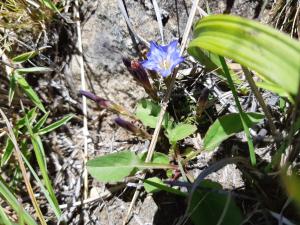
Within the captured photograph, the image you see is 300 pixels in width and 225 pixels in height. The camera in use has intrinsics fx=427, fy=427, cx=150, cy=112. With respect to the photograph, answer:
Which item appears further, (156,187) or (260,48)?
(156,187)

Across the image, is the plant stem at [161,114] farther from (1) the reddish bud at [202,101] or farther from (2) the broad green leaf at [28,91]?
(2) the broad green leaf at [28,91]

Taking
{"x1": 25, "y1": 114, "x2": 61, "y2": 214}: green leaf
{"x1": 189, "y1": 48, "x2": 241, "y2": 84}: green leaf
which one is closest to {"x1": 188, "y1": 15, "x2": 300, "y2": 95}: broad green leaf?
{"x1": 189, "y1": 48, "x2": 241, "y2": 84}: green leaf

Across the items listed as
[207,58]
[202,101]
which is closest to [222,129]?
[202,101]

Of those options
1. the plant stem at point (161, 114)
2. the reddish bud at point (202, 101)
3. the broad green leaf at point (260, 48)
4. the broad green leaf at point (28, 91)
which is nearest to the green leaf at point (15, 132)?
the broad green leaf at point (28, 91)

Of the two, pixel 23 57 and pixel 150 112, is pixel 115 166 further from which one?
pixel 23 57

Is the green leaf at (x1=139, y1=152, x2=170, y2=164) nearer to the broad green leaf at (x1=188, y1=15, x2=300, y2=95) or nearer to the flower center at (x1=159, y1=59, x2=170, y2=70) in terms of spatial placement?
the flower center at (x1=159, y1=59, x2=170, y2=70)

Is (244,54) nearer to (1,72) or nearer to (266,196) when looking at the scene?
(266,196)
